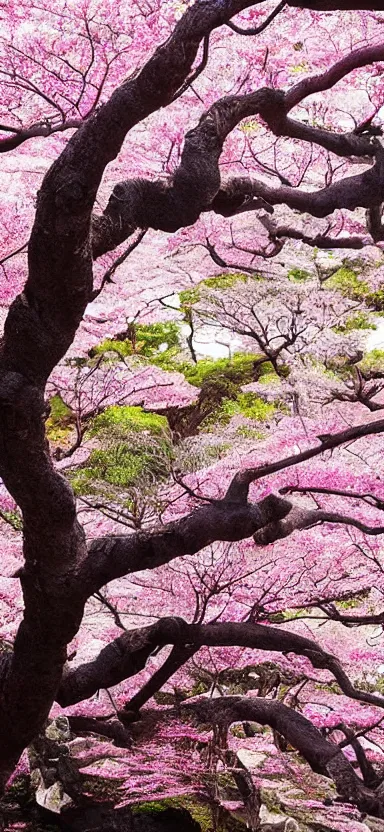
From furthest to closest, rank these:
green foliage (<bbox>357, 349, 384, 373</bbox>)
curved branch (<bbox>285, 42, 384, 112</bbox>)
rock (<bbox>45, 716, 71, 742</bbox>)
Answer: green foliage (<bbox>357, 349, 384, 373</bbox>), rock (<bbox>45, 716, 71, 742</bbox>), curved branch (<bbox>285, 42, 384, 112</bbox>)

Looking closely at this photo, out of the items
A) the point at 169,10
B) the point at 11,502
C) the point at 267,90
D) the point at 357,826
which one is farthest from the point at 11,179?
the point at 357,826

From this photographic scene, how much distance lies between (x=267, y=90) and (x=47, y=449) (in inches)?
70.1

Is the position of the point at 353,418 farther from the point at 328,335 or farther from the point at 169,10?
the point at 169,10

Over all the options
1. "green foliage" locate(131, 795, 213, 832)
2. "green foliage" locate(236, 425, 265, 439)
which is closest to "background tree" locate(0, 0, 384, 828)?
"green foliage" locate(131, 795, 213, 832)

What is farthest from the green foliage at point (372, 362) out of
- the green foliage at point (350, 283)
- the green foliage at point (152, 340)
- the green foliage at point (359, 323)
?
the green foliage at point (152, 340)

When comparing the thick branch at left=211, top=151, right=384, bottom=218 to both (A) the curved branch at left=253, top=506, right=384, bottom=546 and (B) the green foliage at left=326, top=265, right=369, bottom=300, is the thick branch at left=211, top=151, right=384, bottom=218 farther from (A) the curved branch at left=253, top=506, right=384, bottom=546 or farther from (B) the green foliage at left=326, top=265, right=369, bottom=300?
(B) the green foliage at left=326, top=265, right=369, bottom=300

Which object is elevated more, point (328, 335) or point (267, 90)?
point (328, 335)

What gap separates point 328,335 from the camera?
692cm

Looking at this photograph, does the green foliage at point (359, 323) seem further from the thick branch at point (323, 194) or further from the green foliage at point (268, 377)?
the thick branch at point (323, 194)

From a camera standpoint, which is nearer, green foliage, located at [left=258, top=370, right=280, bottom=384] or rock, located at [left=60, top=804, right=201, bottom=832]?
rock, located at [left=60, top=804, right=201, bottom=832]

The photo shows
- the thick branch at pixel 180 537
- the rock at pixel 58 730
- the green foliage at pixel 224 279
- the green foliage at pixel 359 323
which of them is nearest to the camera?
the thick branch at pixel 180 537

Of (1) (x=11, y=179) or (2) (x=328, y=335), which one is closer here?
(1) (x=11, y=179)

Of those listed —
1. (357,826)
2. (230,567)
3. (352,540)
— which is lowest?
(357,826)

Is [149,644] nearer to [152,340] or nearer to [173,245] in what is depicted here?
[173,245]
